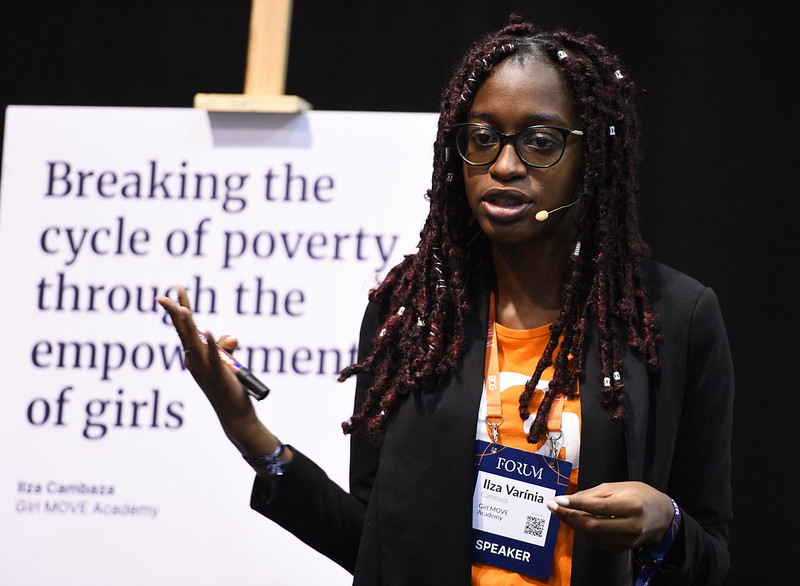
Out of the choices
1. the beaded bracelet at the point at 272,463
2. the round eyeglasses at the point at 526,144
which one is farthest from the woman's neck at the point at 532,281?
the beaded bracelet at the point at 272,463

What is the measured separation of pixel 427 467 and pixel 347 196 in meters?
0.97

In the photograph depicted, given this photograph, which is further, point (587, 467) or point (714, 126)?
point (714, 126)

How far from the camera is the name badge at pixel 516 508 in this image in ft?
4.23

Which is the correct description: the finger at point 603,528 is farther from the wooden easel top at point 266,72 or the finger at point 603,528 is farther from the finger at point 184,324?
the wooden easel top at point 266,72

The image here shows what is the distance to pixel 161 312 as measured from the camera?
7.13ft

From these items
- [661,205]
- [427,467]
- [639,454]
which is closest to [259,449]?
[427,467]

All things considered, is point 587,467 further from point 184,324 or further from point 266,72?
point 266,72

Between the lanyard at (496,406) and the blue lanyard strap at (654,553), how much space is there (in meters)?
0.18

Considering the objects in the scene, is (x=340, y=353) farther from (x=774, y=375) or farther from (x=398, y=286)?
(x=774, y=375)

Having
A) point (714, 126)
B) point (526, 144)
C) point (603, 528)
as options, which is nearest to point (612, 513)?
point (603, 528)

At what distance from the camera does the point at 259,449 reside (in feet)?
4.41

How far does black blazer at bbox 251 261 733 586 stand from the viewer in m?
1.29

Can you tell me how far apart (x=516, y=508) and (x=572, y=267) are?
387mm

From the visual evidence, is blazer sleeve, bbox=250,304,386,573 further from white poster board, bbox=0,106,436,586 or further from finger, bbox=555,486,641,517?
white poster board, bbox=0,106,436,586
